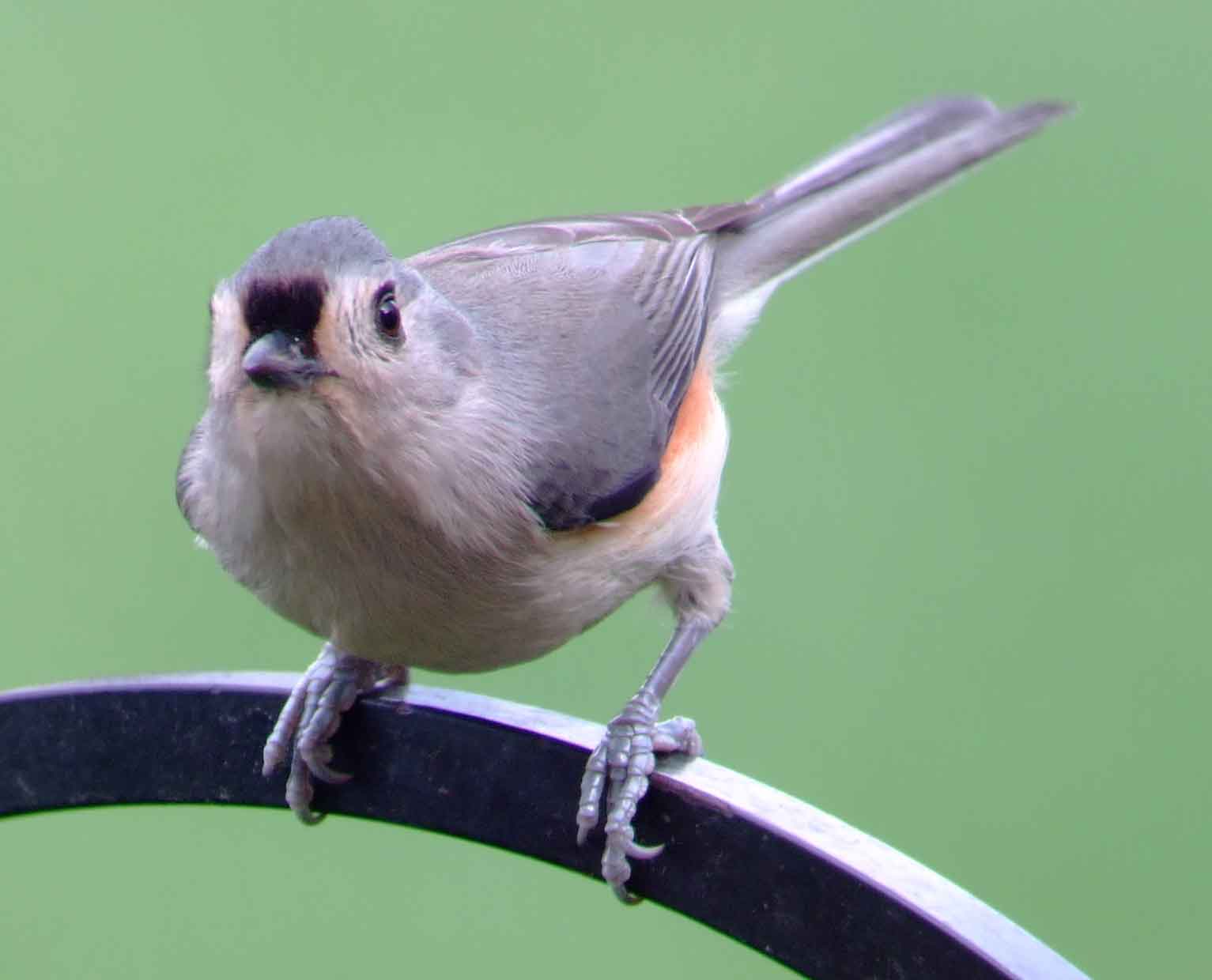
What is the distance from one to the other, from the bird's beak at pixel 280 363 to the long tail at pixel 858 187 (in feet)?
5.21

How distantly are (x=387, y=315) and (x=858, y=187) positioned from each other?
1564 millimetres

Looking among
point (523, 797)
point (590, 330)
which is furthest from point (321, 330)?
point (590, 330)

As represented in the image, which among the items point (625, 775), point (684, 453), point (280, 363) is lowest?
point (625, 775)

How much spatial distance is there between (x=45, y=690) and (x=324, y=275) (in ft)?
2.27

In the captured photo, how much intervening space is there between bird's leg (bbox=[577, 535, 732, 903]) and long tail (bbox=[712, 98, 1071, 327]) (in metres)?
0.74

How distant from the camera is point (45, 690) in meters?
2.44

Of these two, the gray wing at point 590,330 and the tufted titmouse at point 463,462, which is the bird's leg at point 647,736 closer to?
the tufted titmouse at point 463,462

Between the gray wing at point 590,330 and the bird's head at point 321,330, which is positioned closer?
the bird's head at point 321,330

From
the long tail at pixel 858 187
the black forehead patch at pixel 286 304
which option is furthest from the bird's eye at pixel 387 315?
the long tail at pixel 858 187

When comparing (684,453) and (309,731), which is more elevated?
(684,453)

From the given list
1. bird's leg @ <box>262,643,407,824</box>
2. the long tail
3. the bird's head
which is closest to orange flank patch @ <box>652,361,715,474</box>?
the long tail

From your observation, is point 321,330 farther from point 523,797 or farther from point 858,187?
point 858,187

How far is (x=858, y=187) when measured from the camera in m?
3.59

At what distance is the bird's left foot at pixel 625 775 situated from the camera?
7.71 feet
